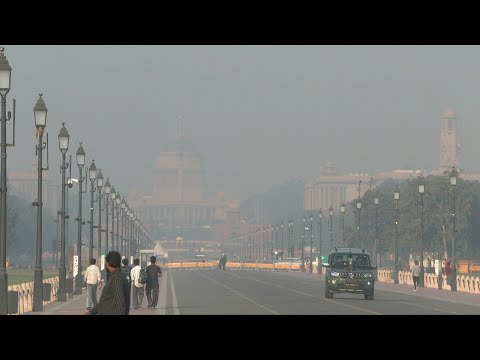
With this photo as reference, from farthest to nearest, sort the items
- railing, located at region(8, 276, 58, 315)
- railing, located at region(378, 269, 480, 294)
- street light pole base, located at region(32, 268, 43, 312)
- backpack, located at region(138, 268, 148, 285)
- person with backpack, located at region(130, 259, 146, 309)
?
railing, located at region(378, 269, 480, 294) < person with backpack, located at region(130, 259, 146, 309) < backpack, located at region(138, 268, 148, 285) < street light pole base, located at region(32, 268, 43, 312) < railing, located at region(8, 276, 58, 315)

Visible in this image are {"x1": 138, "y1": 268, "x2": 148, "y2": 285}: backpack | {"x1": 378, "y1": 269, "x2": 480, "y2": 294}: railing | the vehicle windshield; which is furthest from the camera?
{"x1": 378, "y1": 269, "x2": 480, "y2": 294}: railing

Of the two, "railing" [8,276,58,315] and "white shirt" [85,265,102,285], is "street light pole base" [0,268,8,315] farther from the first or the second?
"white shirt" [85,265,102,285]

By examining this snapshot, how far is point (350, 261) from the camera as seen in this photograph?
6750 centimetres

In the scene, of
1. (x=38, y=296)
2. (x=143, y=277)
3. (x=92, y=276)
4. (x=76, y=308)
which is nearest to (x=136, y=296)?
(x=143, y=277)

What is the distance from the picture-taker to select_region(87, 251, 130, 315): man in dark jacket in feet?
72.4

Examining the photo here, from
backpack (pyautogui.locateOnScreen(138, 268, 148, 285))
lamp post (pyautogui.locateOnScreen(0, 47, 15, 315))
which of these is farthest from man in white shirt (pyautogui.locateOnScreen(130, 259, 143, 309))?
lamp post (pyautogui.locateOnScreen(0, 47, 15, 315))

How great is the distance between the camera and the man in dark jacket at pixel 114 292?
72.4 feet

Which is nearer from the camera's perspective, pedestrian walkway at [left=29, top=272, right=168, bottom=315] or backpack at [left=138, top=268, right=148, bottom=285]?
pedestrian walkway at [left=29, top=272, right=168, bottom=315]

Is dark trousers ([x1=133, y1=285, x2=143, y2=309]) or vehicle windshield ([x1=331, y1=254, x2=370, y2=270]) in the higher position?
vehicle windshield ([x1=331, y1=254, x2=370, y2=270])

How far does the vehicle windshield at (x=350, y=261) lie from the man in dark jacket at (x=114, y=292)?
1774 inches

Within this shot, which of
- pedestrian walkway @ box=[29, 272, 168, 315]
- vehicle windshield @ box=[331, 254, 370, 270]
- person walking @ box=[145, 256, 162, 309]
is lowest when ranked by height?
pedestrian walkway @ box=[29, 272, 168, 315]

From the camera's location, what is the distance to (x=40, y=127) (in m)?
51.1

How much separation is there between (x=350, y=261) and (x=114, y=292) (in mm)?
45783

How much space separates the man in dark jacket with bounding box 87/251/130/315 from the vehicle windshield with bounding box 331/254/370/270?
45055 mm
